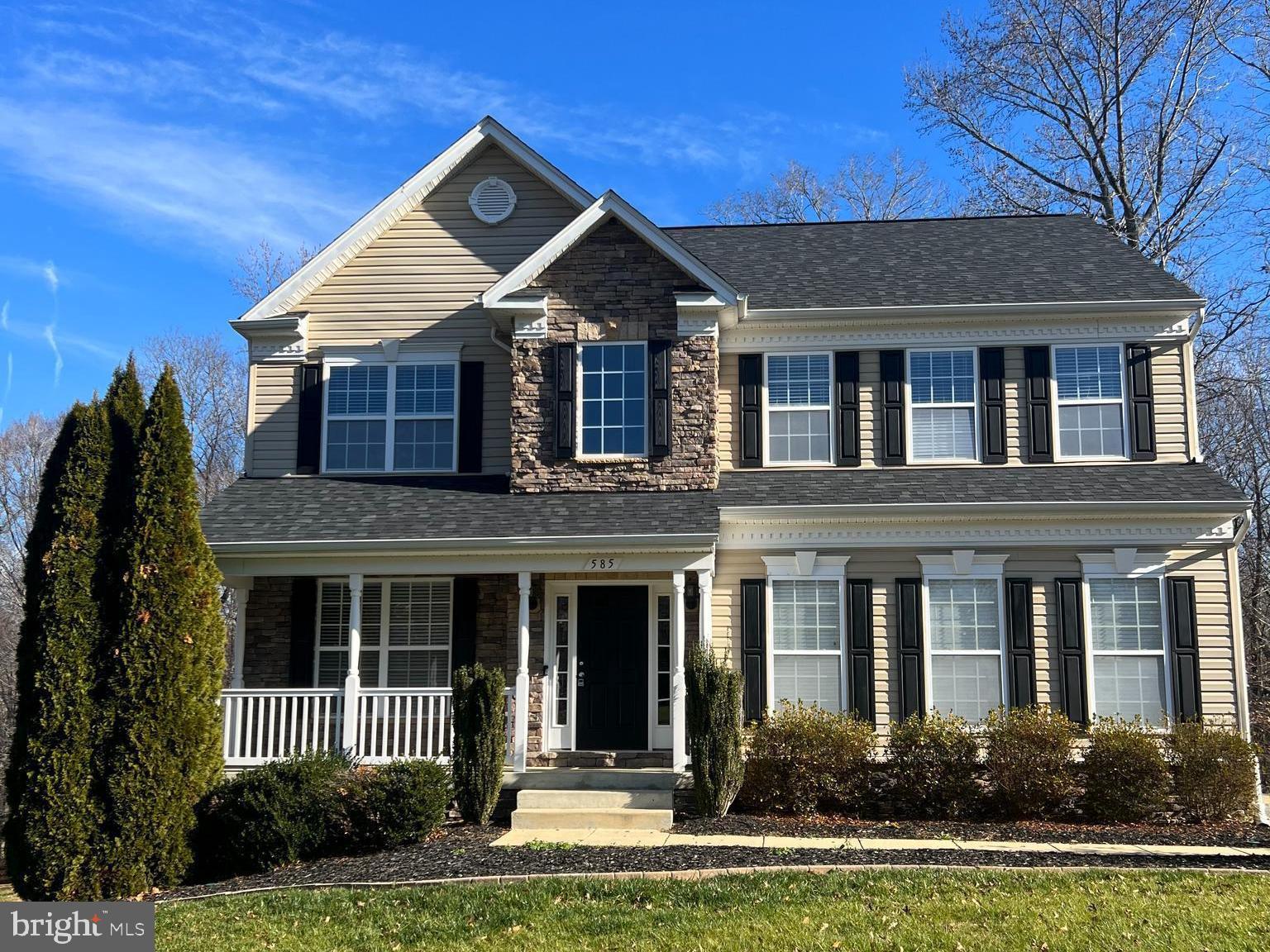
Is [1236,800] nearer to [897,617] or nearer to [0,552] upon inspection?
[897,617]

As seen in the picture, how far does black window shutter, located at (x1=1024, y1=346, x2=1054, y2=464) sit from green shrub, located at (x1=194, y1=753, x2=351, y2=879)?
935 centimetres

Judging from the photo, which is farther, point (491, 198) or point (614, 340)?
point (491, 198)

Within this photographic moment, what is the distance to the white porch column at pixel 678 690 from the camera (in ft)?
42.0

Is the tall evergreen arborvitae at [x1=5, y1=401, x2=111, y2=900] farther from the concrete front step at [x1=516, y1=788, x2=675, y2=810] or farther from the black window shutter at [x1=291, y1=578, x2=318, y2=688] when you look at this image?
the concrete front step at [x1=516, y1=788, x2=675, y2=810]

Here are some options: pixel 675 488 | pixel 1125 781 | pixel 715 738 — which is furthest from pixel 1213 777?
pixel 675 488

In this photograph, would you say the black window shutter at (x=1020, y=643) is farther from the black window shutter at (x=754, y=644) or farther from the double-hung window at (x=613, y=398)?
the double-hung window at (x=613, y=398)

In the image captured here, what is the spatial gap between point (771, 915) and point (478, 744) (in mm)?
4774

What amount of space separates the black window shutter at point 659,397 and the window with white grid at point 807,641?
2.22 metres

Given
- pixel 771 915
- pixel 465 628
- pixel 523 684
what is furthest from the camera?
pixel 465 628

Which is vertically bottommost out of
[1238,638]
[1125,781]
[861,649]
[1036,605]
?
[1125,781]

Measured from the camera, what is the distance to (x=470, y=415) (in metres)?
15.5

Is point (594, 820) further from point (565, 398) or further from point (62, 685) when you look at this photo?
point (565, 398)

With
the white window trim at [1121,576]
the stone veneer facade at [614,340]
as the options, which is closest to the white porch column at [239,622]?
the stone veneer facade at [614,340]

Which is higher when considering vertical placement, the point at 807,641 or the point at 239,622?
the point at 239,622
